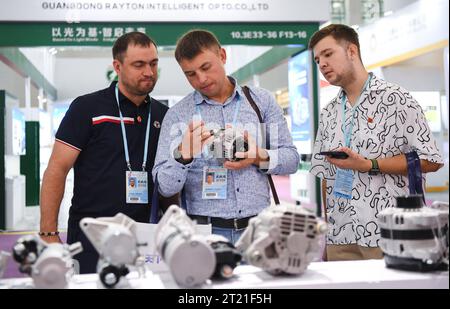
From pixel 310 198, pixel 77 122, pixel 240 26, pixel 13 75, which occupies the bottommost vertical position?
pixel 310 198

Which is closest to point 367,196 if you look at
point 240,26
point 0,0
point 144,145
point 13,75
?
point 144,145

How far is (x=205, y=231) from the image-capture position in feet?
4.97

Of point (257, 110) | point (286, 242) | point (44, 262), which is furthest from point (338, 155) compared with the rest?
point (44, 262)

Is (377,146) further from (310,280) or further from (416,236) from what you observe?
(310,280)

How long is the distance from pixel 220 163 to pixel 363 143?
0.61 metres

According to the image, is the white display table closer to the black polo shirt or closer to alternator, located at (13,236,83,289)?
alternator, located at (13,236,83,289)

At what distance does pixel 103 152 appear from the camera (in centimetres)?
240

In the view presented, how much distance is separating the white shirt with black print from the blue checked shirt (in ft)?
1.20

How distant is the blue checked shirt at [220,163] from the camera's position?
6.05 feet

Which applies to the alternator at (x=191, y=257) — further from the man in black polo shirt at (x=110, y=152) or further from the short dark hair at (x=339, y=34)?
the short dark hair at (x=339, y=34)

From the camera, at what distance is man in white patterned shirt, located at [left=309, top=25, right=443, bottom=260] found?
2.08 m

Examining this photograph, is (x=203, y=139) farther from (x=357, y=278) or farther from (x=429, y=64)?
(x=429, y=64)

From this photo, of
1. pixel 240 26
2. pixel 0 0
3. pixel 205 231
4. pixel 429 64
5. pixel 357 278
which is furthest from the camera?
pixel 429 64
